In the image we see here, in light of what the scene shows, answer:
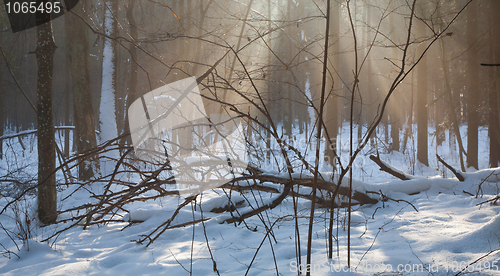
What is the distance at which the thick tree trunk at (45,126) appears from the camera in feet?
10.5

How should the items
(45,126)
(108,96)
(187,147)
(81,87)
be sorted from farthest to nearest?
1. (108,96)
2. (81,87)
3. (45,126)
4. (187,147)

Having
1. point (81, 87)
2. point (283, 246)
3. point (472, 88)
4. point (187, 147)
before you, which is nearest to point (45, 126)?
point (187, 147)

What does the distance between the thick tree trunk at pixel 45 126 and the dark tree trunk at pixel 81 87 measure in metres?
3.01

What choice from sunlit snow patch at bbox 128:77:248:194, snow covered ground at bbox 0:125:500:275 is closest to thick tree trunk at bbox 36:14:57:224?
snow covered ground at bbox 0:125:500:275

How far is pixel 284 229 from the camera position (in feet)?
8.94

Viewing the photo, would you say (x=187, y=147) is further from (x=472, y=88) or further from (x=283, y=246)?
(x=472, y=88)

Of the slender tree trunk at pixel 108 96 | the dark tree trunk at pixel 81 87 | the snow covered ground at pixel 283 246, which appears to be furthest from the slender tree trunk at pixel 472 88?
the dark tree trunk at pixel 81 87

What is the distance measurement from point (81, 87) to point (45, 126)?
3.65 metres

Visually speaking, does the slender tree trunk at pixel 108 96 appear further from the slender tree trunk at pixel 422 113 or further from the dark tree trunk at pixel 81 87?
the slender tree trunk at pixel 422 113

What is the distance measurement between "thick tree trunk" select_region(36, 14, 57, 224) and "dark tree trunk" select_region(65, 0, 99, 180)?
301cm

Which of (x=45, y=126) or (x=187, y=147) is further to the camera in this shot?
(x=45, y=126)

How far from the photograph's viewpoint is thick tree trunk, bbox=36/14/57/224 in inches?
126

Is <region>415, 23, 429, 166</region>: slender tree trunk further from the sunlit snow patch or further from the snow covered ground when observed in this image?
the sunlit snow patch

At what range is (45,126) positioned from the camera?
3215mm
